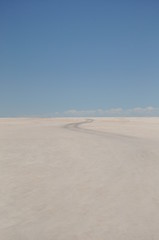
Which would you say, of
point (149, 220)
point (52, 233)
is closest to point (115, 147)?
point (149, 220)

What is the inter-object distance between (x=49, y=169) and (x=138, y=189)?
334 centimetres

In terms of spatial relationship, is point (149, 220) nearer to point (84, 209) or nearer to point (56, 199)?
point (84, 209)

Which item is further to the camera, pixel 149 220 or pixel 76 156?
pixel 76 156

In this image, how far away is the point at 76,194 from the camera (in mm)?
8031

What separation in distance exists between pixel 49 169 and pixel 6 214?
3584mm

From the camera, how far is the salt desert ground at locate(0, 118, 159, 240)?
6.01 metres

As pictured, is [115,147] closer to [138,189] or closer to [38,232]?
[138,189]

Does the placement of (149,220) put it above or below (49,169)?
below

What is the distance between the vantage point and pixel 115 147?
49.8 ft

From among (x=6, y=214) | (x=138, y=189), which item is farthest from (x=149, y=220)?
(x=6, y=214)

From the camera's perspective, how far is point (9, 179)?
879 centimetres

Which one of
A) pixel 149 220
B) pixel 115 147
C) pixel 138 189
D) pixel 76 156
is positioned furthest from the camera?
pixel 115 147

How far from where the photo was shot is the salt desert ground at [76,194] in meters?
6.01

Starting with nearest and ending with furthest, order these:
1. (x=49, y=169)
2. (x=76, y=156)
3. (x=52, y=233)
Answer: (x=52, y=233)
(x=49, y=169)
(x=76, y=156)
